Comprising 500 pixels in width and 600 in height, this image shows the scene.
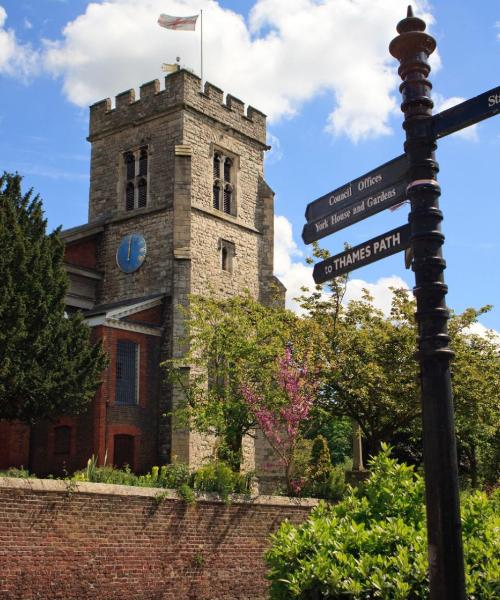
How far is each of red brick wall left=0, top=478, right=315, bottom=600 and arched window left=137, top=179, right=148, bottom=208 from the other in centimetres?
1797

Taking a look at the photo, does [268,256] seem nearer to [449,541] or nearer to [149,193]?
[149,193]

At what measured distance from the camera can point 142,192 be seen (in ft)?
111

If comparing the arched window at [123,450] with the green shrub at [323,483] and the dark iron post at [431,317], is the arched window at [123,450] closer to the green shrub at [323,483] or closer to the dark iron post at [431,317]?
the green shrub at [323,483]

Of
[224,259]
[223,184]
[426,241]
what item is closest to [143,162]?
[223,184]

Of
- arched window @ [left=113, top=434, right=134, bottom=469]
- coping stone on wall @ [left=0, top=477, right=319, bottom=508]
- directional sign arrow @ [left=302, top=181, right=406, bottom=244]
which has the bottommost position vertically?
coping stone on wall @ [left=0, top=477, right=319, bottom=508]

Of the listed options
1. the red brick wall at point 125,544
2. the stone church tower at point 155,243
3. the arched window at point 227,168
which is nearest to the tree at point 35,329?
the stone church tower at point 155,243

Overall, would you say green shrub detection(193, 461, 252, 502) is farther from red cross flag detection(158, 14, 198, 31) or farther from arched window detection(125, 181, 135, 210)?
red cross flag detection(158, 14, 198, 31)

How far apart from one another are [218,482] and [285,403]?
4276mm

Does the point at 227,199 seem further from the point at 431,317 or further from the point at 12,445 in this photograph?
the point at 431,317

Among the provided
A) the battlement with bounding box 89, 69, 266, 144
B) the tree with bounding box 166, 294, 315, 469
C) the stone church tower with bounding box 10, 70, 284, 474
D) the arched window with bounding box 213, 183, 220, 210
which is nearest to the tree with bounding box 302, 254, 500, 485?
the tree with bounding box 166, 294, 315, 469

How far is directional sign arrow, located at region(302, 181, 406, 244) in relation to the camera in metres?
6.15

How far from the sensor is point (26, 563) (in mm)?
13609

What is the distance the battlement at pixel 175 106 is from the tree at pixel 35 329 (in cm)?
1170

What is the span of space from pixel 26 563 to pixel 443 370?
10518 millimetres
